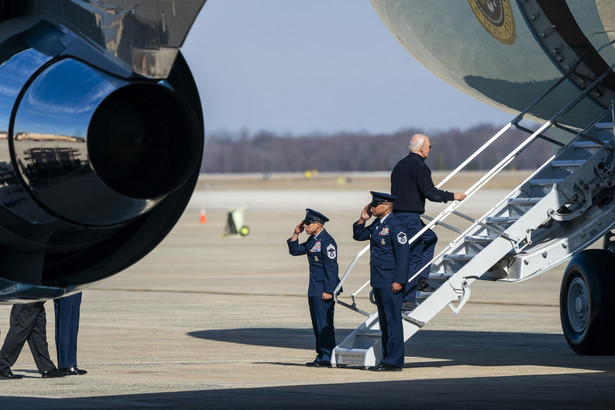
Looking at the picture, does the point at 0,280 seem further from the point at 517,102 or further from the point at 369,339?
the point at 517,102

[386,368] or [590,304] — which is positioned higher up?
[590,304]

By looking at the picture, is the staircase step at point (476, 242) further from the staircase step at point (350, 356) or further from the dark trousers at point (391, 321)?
the staircase step at point (350, 356)

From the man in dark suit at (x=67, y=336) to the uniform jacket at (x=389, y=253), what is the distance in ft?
11.3

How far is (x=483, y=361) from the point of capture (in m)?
14.8

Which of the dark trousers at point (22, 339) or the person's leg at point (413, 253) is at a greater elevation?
the person's leg at point (413, 253)

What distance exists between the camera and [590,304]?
48.8 ft

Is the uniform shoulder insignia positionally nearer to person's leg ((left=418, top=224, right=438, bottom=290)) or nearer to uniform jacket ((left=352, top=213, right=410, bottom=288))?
uniform jacket ((left=352, top=213, right=410, bottom=288))

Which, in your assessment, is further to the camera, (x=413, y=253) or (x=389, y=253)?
(x=413, y=253)

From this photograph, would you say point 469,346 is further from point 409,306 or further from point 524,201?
point 524,201

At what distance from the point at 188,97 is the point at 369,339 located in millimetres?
9863

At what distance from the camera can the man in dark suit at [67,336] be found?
13648 mm

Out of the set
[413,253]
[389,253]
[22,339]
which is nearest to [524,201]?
[413,253]

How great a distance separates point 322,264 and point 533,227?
2.50m

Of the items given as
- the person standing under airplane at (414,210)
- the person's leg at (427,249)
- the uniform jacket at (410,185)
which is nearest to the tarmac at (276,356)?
the person standing under airplane at (414,210)
